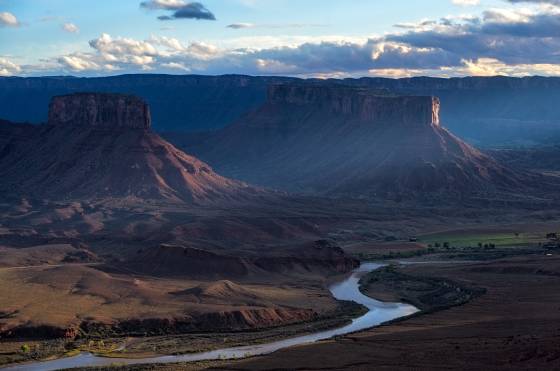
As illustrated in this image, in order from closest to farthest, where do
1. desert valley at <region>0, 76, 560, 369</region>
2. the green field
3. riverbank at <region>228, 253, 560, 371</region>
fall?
riverbank at <region>228, 253, 560, 371</region> → desert valley at <region>0, 76, 560, 369</region> → the green field

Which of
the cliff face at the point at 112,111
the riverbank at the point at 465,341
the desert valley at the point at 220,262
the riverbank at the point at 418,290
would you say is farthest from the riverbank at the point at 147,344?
the cliff face at the point at 112,111

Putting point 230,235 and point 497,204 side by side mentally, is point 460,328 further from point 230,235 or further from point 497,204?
point 497,204

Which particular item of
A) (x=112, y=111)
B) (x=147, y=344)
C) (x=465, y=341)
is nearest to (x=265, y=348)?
(x=147, y=344)

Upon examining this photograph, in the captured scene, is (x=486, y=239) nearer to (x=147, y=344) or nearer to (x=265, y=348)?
(x=265, y=348)

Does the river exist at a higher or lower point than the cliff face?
lower

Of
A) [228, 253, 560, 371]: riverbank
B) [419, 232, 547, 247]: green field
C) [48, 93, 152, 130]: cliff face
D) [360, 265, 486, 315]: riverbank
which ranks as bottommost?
[419, 232, 547, 247]: green field

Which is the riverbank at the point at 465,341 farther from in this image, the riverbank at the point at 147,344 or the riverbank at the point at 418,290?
the riverbank at the point at 147,344

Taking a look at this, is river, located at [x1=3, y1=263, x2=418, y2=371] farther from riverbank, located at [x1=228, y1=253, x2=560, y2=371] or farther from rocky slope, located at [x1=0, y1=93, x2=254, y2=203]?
rocky slope, located at [x1=0, y1=93, x2=254, y2=203]

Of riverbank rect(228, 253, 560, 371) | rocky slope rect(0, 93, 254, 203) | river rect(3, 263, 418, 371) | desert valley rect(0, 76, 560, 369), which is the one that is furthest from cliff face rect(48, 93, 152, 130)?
riverbank rect(228, 253, 560, 371)

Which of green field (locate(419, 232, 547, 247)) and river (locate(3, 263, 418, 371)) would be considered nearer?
river (locate(3, 263, 418, 371))
